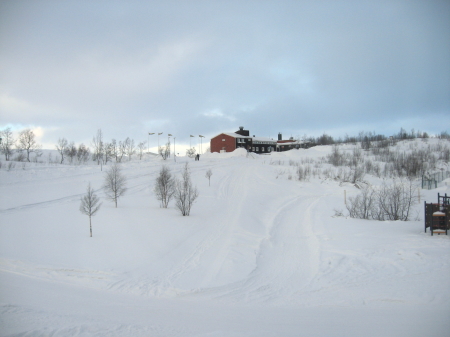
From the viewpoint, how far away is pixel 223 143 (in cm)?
8294

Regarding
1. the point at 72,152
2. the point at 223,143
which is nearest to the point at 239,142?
the point at 223,143

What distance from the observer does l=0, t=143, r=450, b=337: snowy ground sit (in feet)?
19.1

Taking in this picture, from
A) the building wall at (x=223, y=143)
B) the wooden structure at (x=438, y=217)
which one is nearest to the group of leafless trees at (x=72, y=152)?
the building wall at (x=223, y=143)

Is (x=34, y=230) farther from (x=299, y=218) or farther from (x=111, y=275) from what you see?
(x=299, y=218)

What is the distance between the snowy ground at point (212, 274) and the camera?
583cm

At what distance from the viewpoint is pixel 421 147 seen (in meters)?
65.1

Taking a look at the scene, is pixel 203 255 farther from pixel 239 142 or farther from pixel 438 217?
pixel 239 142

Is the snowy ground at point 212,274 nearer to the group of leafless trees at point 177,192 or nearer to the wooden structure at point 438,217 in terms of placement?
the wooden structure at point 438,217

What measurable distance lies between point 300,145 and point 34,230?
97218 mm

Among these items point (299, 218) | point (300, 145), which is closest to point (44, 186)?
point (299, 218)

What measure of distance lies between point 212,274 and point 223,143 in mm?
74497

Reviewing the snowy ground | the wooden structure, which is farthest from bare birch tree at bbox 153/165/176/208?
the wooden structure

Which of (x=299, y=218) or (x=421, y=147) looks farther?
(x=421, y=147)

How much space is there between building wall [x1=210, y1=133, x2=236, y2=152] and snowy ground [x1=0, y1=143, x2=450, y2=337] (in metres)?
62.3
